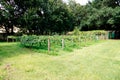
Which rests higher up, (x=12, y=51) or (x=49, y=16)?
(x=49, y=16)

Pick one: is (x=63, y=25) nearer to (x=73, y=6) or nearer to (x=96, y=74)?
(x=73, y=6)

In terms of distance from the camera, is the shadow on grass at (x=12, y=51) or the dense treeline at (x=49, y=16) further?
the dense treeline at (x=49, y=16)

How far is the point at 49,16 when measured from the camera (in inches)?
1618

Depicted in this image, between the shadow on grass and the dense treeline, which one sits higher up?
the dense treeline

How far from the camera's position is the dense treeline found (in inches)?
1303

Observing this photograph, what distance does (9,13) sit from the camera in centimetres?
3238

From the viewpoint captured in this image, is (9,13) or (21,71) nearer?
(21,71)

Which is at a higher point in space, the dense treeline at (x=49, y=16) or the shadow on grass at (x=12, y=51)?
Answer: the dense treeline at (x=49, y=16)

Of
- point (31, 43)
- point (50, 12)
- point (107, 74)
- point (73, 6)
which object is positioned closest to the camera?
point (107, 74)

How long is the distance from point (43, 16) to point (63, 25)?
7954 mm

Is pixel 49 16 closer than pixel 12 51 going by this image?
No

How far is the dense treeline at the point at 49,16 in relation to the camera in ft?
109

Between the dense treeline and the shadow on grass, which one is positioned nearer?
the shadow on grass

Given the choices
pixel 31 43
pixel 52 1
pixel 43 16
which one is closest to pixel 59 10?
pixel 52 1
